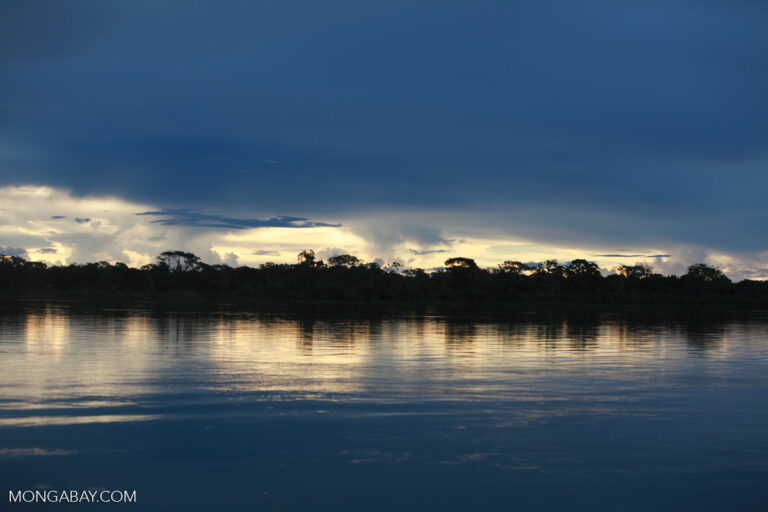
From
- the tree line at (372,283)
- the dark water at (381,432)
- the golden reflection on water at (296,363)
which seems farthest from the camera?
the tree line at (372,283)

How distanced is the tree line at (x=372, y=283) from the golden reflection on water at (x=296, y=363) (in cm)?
7996

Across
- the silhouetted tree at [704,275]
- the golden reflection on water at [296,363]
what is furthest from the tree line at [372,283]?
the golden reflection on water at [296,363]

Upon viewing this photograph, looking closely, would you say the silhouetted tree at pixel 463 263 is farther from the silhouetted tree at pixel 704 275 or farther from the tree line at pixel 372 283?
the silhouetted tree at pixel 704 275

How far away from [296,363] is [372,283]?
97.1 metres

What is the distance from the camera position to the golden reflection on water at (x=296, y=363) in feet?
40.5

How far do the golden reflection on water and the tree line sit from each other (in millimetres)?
79965

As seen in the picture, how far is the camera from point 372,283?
11400 cm

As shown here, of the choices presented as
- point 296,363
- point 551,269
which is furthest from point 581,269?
point 296,363

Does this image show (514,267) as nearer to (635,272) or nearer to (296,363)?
(635,272)

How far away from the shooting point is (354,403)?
37.6 ft

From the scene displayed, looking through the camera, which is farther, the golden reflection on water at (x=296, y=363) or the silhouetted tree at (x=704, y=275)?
the silhouetted tree at (x=704, y=275)

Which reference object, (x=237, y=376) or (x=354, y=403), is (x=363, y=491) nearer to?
(x=354, y=403)

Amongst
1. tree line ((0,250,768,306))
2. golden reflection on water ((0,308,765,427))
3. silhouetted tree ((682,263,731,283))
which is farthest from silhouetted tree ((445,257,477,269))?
golden reflection on water ((0,308,765,427))

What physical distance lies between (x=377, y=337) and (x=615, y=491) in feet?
64.4
